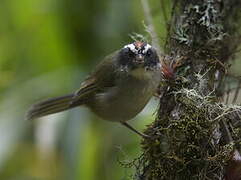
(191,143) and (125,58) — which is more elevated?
(125,58)

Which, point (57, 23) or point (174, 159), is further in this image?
point (57, 23)

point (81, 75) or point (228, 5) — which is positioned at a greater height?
point (81, 75)

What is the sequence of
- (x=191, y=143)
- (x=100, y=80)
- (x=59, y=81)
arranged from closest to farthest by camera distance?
(x=191, y=143), (x=100, y=80), (x=59, y=81)

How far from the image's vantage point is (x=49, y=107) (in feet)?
13.4

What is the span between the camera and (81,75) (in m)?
4.36

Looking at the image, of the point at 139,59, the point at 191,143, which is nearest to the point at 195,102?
the point at 191,143

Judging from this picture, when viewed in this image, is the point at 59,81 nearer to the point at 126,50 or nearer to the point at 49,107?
the point at 49,107

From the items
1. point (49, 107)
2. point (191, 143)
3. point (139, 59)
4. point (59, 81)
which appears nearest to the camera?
point (191, 143)

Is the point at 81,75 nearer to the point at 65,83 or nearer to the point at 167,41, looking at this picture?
the point at 65,83

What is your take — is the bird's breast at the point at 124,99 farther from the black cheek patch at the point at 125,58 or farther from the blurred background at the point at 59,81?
the blurred background at the point at 59,81

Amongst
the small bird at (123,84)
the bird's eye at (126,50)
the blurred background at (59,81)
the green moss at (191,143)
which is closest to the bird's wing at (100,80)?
the small bird at (123,84)

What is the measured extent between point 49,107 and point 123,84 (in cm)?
68

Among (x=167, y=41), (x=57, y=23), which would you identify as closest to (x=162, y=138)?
(x=167, y=41)

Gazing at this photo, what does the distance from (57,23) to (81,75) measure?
48 centimetres
